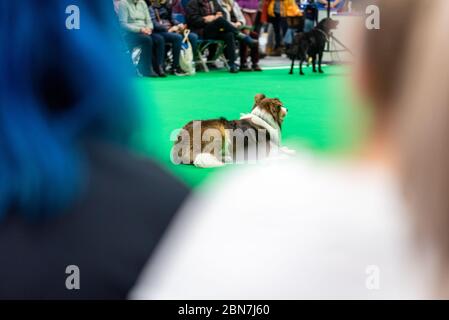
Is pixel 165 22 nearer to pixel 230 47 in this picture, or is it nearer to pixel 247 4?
pixel 247 4

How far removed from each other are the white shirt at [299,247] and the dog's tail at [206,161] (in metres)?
0.18

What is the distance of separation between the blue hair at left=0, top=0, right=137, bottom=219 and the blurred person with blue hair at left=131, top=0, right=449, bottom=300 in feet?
0.56

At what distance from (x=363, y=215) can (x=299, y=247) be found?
0.32 feet

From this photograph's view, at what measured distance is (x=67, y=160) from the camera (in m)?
0.69

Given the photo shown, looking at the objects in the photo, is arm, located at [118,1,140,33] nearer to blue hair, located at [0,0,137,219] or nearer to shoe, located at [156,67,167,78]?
blue hair, located at [0,0,137,219]

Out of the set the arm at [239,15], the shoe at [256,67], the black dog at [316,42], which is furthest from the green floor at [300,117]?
the shoe at [256,67]

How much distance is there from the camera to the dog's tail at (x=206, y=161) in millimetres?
958

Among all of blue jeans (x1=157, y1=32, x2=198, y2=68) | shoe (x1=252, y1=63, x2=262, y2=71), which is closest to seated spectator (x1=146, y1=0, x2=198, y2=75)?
blue jeans (x1=157, y1=32, x2=198, y2=68)

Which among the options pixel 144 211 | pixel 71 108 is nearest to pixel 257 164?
pixel 144 211

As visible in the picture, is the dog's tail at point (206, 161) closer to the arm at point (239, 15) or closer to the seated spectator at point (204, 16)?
the seated spectator at point (204, 16)

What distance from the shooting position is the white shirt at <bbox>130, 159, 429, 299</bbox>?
72cm

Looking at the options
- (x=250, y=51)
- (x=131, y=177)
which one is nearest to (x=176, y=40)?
(x=131, y=177)

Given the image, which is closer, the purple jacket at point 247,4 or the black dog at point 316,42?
the black dog at point 316,42
